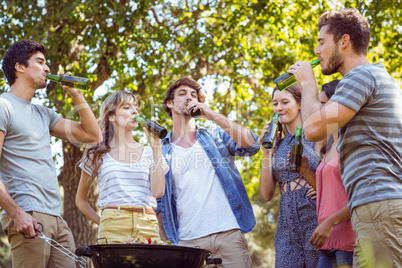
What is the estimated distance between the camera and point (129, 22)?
7.72 metres

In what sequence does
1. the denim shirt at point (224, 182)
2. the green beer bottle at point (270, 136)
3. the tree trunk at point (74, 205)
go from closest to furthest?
the green beer bottle at point (270, 136) → the denim shirt at point (224, 182) → the tree trunk at point (74, 205)

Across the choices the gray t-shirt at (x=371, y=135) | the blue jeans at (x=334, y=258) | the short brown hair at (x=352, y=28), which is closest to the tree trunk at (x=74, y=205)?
the blue jeans at (x=334, y=258)

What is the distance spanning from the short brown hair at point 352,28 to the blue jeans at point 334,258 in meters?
1.18

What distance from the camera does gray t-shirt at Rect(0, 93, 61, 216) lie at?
125 inches

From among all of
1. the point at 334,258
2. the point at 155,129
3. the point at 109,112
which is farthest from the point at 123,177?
the point at 334,258

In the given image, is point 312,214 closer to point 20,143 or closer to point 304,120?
point 304,120

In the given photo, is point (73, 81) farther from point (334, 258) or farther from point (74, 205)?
point (74, 205)

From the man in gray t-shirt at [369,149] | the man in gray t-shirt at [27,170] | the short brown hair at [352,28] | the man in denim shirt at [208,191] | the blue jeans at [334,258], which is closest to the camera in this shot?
the man in gray t-shirt at [369,149]

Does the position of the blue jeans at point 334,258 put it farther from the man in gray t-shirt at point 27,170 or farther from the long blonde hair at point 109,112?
the long blonde hair at point 109,112

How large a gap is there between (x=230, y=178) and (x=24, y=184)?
161cm

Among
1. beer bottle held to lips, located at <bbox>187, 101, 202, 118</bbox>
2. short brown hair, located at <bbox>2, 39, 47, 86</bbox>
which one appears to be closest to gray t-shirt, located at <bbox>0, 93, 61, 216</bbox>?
short brown hair, located at <bbox>2, 39, 47, 86</bbox>

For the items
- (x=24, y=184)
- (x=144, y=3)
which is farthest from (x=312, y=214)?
(x=144, y=3)

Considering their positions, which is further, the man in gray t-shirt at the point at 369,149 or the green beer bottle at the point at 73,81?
the green beer bottle at the point at 73,81

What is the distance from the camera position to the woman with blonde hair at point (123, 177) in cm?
356
